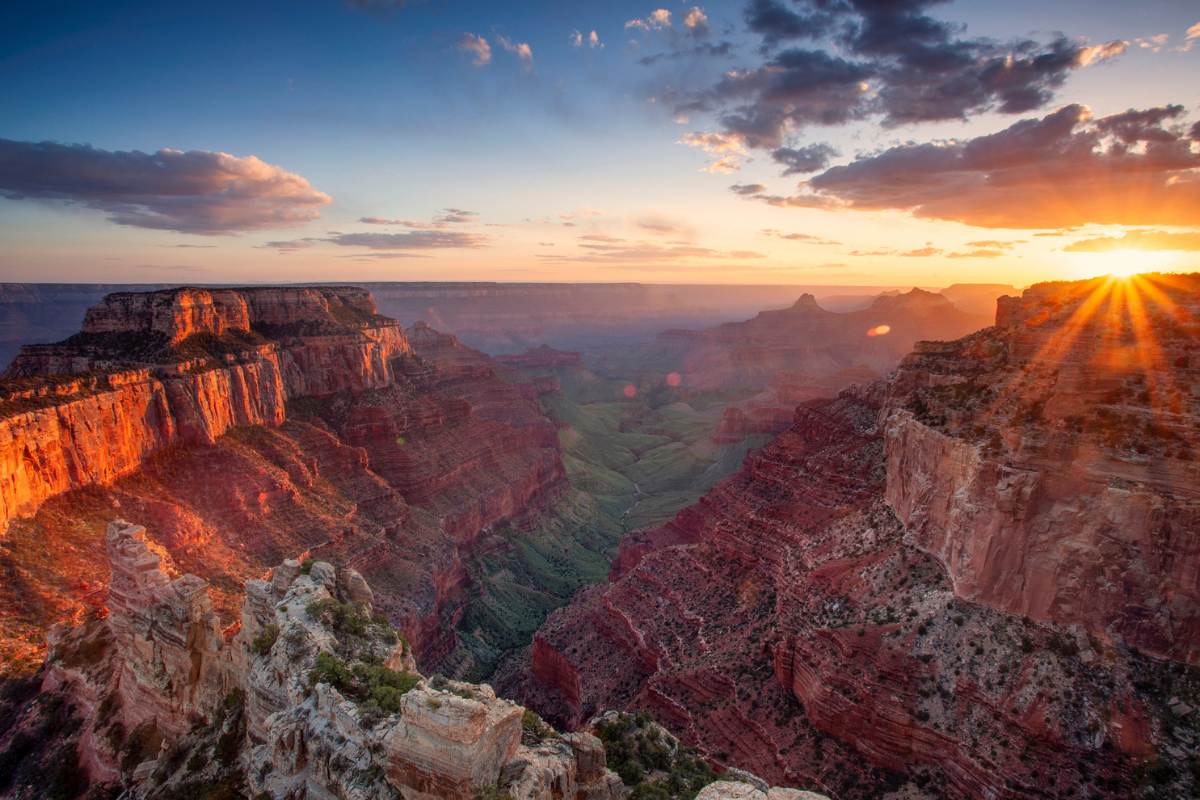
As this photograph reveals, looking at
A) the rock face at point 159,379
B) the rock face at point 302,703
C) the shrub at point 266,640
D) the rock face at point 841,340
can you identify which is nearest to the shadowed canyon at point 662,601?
the rock face at point 302,703

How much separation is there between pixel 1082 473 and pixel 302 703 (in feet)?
96.9

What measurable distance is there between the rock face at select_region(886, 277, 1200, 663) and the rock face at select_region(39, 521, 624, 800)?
Answer: 19271 millimetres

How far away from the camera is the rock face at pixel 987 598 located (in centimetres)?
2073

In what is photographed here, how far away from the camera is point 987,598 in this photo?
24734mm

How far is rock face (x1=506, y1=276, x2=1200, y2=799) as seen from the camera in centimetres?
2073

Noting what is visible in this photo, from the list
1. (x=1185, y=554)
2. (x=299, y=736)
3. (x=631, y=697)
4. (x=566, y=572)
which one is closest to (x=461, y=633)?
(x=566, y=572)

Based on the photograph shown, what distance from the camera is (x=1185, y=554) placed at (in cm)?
1988

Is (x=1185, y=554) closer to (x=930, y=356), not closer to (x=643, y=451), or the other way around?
(x=930, y=356)

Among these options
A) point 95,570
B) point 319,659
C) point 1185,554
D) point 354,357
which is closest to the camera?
point 319,659

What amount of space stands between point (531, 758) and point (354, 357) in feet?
192

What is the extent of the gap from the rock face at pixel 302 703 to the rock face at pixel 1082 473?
1927 centimetres

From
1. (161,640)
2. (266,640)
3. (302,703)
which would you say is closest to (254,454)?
(161,640)

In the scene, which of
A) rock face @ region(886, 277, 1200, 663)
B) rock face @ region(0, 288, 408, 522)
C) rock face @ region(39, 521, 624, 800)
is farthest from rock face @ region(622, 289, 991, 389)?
rock face @ region(39, 521, 624, 800)

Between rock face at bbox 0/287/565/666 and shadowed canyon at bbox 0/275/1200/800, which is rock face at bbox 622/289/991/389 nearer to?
rock face at bbox 0/287/565/666
